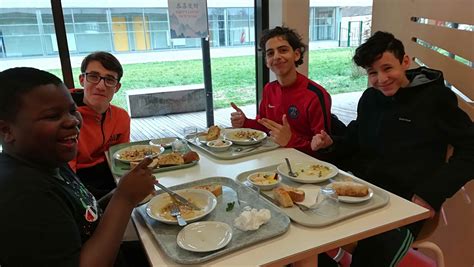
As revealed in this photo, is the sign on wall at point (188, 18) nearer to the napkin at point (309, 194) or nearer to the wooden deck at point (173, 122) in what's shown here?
the wooden deck at point (173, 122)

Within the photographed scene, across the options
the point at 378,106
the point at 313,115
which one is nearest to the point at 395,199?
the point at 378,106

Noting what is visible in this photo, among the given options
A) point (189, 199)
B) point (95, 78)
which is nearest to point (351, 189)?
point (189, 199)

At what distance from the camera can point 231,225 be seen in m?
1.02

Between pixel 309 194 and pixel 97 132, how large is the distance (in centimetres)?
122

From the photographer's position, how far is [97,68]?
1.70m

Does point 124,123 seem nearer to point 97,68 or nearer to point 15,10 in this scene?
point 97,68

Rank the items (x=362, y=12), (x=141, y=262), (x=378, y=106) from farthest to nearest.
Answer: (x=362, y=12) → (x=378, y=106) → (x=141, y=262)

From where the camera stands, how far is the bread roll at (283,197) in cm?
110

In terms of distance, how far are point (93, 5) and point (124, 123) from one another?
0.99 meters

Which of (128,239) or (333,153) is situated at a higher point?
(333,153)

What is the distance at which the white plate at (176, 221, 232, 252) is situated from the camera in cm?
90

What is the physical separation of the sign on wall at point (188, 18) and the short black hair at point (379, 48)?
143 cm

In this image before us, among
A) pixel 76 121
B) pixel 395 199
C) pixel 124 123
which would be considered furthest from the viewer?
pixel 124 123

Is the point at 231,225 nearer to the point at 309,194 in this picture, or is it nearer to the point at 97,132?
the point at 309,194
